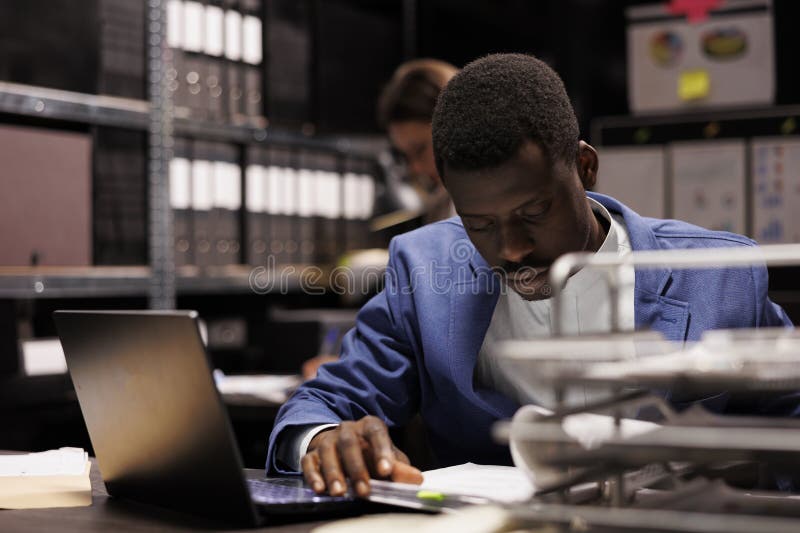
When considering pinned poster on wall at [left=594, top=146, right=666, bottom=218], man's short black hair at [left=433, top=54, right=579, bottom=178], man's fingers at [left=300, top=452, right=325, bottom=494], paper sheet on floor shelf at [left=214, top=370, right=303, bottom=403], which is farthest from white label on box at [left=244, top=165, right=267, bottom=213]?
man's fingers at [left=300, top=452, right=325, bottom=494]

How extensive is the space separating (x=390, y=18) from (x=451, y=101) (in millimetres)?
2811

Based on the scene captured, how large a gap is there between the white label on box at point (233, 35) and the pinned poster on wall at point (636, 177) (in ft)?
4.23

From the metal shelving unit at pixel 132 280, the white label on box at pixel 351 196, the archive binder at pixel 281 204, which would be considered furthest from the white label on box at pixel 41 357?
the white label on box at pixel 351 196

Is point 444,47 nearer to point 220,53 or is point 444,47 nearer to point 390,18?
point 390,18

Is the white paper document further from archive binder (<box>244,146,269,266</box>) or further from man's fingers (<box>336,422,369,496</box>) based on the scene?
archive binder (<box>244,146,269,266</box>)

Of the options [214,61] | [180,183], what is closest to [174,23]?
[214,61]

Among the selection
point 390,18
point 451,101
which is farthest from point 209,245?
point 451,101

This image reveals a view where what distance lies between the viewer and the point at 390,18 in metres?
3.75

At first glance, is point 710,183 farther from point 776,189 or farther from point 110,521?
point 110,521

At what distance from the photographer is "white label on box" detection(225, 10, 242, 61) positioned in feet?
9.93

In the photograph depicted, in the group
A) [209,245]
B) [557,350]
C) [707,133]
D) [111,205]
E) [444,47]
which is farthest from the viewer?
[444,47]

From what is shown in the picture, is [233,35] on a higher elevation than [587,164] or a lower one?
higher

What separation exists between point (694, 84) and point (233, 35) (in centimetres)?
158

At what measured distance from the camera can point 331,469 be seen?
0.92m
